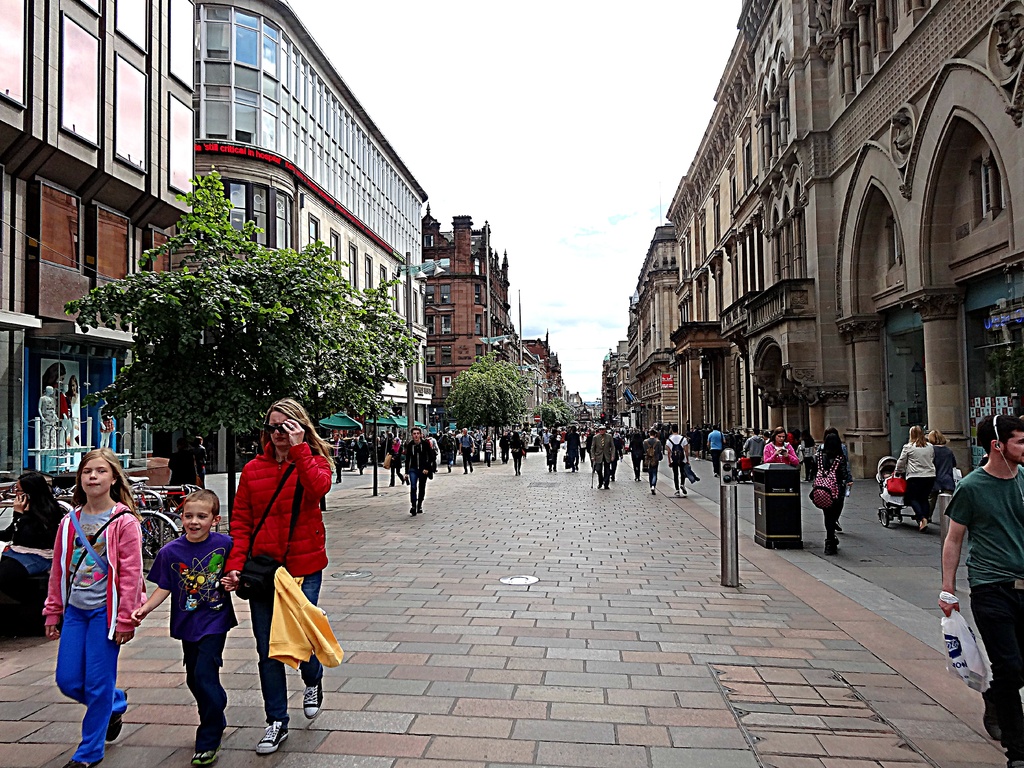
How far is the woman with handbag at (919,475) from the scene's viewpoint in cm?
1203

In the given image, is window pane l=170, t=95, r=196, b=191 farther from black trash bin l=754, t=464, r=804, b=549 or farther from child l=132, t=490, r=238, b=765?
child l=132, t=490, r=238, b=765

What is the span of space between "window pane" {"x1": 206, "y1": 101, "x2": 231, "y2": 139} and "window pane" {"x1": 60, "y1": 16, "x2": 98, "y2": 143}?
32.0 feet

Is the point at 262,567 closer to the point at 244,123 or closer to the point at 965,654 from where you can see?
the point at 965,654

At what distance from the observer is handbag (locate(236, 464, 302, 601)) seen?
403 centimetres

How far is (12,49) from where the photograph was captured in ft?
57.2

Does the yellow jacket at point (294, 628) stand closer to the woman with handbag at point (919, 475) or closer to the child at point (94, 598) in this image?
the child at point (94, 598)

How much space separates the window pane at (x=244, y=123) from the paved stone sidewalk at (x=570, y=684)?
2589 cm

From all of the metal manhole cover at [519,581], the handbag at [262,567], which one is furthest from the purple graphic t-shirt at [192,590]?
the metal manhole cover at [519,581]

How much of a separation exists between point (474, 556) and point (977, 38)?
13.7m

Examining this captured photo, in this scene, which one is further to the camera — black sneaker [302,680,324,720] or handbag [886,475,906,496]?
handbag [886,475,906,496]

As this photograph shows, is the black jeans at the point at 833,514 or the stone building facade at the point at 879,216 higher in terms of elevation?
the stone building facade at the point at 879,216

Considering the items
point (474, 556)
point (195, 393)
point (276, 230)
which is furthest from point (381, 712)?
point (276, 230)

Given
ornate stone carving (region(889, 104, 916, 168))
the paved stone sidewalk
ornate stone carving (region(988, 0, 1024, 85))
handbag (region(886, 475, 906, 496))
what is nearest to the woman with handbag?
handbag (region(886, 475, 906, 496))

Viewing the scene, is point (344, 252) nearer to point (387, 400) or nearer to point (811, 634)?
point (387, 400)
